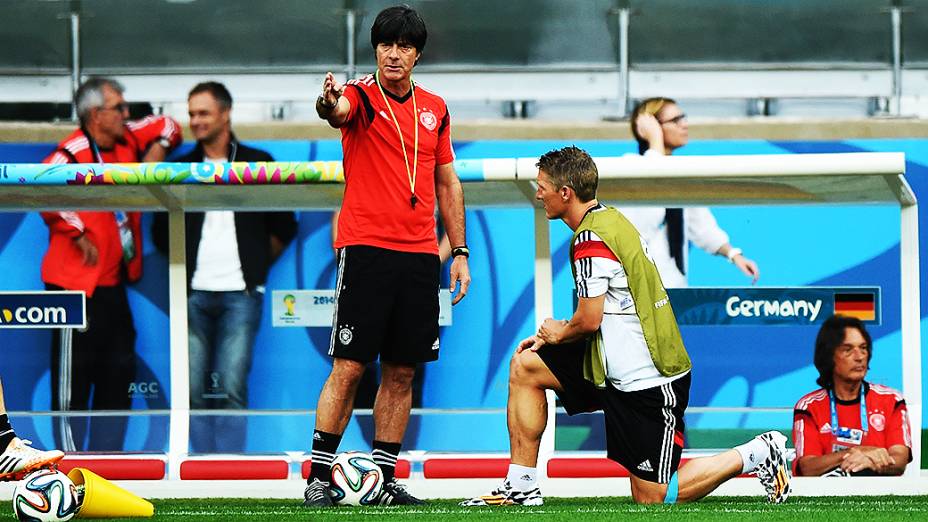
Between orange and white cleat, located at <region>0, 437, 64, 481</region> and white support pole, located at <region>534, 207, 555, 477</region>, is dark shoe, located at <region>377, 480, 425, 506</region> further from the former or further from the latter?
white support pole, located at <region>534, 207, 555, 477</region>

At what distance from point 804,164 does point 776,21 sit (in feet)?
14.4

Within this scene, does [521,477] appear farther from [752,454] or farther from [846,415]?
[846,415]

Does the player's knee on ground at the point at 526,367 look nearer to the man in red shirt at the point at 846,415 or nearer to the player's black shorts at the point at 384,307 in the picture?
the player's black shorts at the point at 384,307

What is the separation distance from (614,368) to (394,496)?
0.91m

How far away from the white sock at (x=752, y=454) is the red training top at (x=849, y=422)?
121 centimetres

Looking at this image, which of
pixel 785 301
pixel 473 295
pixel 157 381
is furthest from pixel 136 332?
pixel 785 301

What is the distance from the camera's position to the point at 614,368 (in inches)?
202

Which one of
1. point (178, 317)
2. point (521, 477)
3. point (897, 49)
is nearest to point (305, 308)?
point (178, 317)

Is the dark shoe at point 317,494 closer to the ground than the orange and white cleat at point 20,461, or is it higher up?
closer to the ground

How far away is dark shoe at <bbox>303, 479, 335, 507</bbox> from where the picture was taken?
5.09 m

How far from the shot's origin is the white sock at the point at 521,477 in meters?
5.21

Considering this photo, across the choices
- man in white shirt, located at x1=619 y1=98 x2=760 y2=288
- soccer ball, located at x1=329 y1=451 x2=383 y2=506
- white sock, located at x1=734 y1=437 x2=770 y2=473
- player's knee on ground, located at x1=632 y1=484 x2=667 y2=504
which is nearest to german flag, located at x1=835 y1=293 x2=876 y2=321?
man in white shirt, located at x1=619 y1=98 x2=760 y2=288

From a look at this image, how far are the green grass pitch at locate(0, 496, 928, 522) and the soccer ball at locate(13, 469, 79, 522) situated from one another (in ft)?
1.09

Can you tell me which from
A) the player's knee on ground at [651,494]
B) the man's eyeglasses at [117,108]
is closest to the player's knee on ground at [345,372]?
the player's knee on ground at [651,494]
